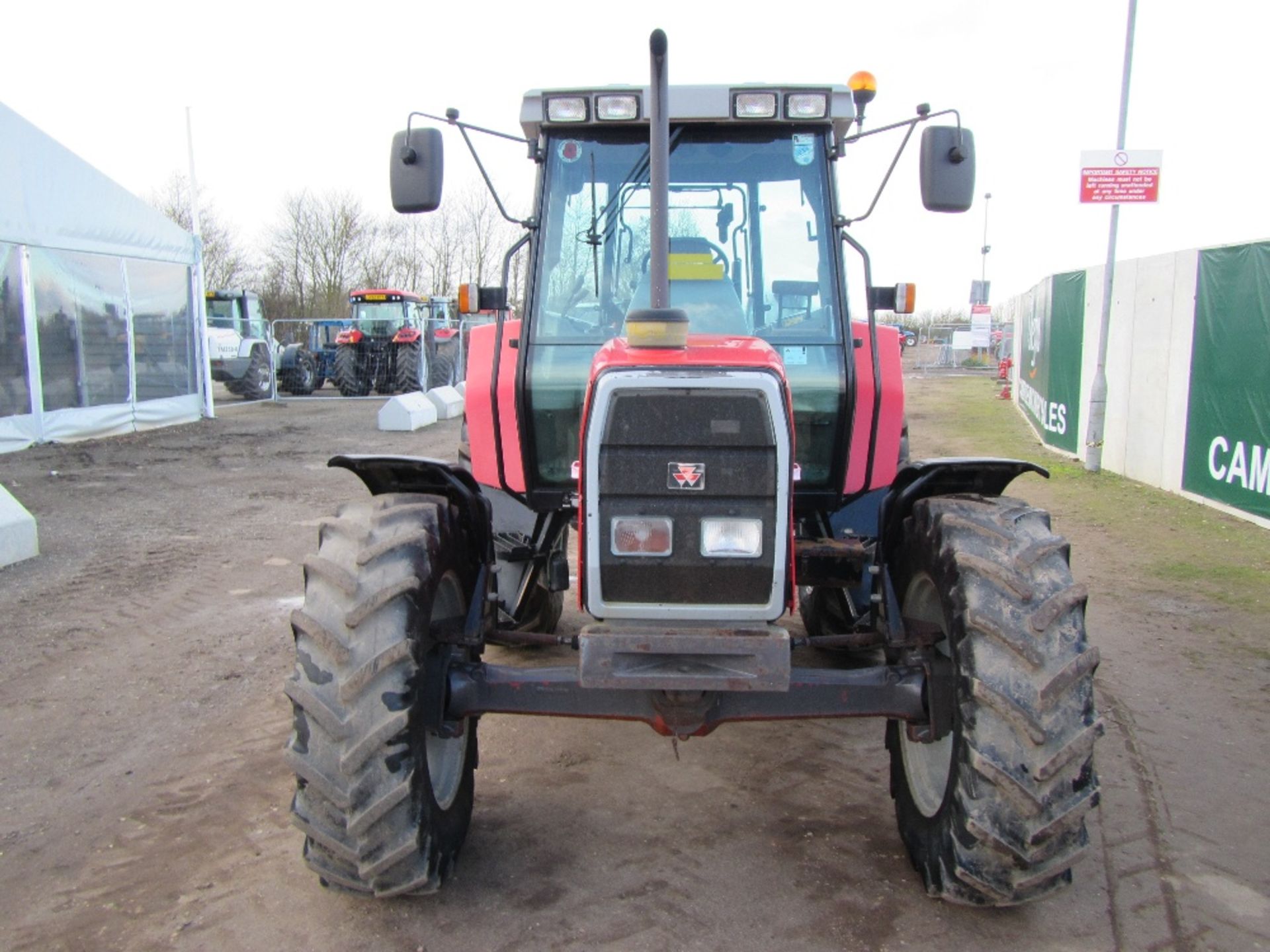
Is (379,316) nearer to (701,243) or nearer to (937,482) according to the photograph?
(701,243)

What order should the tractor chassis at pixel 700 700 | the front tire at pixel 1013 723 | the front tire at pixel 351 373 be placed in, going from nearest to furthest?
the front tire at pixel 1013 723
the tractor chassis at pixel 700 700
the front tire at pixel 351 373

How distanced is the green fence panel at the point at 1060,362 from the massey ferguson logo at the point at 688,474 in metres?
12.3

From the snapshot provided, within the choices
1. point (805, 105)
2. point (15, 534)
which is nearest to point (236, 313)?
point (15, 534)

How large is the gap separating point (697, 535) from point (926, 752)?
4.21ft

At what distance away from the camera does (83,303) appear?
15.5 metres

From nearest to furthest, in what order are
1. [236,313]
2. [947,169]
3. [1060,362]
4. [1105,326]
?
[947,169] < [1105,326] < [1060,362] < [236,313]

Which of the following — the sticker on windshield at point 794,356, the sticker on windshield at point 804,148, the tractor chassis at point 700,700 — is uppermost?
the sticker on windshield at point 804,148

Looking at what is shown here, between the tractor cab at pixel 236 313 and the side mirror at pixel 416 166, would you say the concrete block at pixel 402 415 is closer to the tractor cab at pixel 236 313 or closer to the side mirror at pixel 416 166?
the tractor cab at pixel 236 313

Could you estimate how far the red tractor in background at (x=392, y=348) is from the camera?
25531 millimetres

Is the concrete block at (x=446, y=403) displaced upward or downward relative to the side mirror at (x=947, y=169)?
downward

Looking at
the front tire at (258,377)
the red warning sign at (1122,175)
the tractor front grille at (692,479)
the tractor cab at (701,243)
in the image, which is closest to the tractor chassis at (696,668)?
the tractor front grille at (692,479)

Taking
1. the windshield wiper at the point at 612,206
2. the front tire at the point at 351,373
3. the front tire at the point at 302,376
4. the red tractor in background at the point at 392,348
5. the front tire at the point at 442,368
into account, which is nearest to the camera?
the windshield wiper at the point at 612,206

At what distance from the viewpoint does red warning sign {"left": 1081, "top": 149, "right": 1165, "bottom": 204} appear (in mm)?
11734

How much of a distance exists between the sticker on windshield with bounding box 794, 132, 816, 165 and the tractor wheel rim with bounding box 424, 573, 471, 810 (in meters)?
2.19
